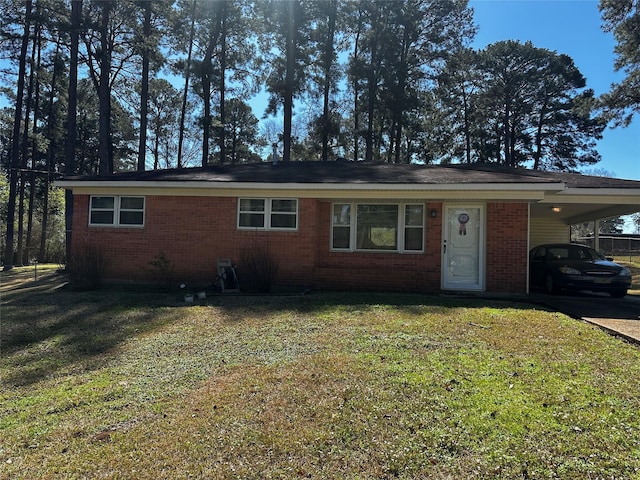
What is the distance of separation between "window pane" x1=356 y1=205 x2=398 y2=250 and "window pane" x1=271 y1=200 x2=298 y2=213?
177 centimetres

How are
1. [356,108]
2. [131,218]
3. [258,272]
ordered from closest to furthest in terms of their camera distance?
[258,272]
[131,218]
[356,108]

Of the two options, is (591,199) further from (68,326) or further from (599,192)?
(68,326)

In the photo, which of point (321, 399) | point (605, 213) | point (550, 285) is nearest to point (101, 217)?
point (321, 399)

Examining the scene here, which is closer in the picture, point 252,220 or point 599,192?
point 599,192

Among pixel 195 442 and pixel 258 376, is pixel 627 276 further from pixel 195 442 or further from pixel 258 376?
pixel 195 442

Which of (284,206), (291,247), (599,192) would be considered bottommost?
(291,247)

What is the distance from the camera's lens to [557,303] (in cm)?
902

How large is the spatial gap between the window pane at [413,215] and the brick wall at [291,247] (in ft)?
0.78

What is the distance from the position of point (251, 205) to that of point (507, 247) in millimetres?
6706

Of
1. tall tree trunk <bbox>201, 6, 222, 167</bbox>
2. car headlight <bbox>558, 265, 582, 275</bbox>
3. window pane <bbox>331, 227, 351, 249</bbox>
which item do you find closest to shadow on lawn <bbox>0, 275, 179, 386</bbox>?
window pane <bbox>331, 227, 351, 249</bbox>

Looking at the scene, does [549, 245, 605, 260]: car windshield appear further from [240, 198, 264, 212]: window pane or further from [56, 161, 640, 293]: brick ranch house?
[240, 198, 264, 212]: window pane

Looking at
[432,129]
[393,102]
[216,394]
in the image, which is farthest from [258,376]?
[432,129]

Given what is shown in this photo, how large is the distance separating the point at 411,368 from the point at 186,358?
2.82m

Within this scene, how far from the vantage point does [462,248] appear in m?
10.6
